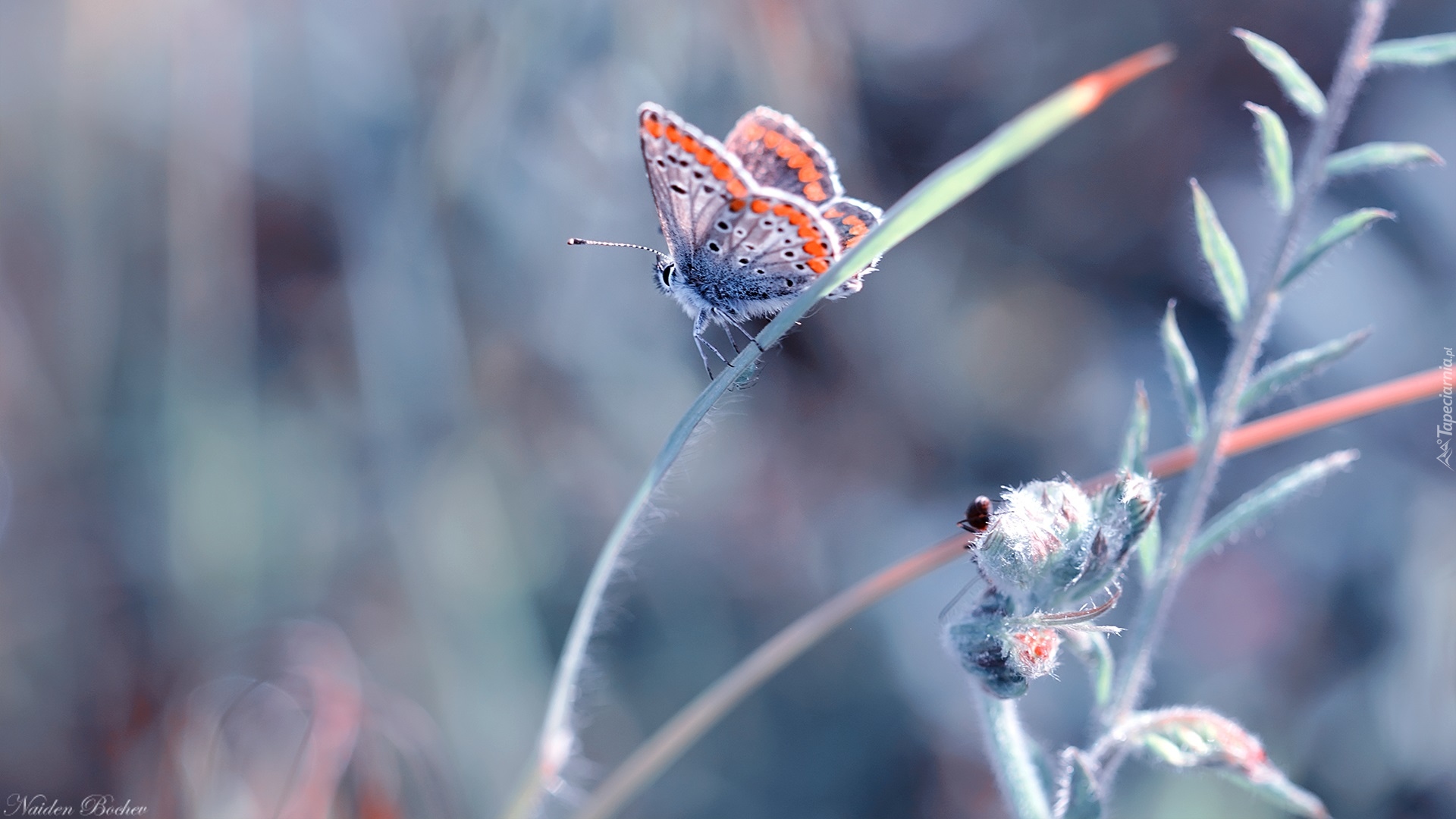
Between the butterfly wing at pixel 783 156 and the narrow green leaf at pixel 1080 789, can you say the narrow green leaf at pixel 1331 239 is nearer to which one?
the narrow green leaf at pixel 1080 789

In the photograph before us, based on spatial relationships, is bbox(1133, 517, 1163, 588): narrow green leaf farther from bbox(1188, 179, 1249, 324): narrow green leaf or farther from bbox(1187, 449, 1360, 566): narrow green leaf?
bbox(1188, 179, 1249, 324): narrow green leaf

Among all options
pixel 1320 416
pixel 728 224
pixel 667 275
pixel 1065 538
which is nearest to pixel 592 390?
pixel 667 275

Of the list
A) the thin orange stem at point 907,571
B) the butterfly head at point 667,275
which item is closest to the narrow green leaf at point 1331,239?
the thin orange stem at point 907,571

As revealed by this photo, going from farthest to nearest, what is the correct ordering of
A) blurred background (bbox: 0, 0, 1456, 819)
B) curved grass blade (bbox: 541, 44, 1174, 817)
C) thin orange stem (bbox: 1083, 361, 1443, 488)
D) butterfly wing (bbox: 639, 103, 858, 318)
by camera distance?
blurred background (bbox: 0, 0, 1456, 819)
butterfly wing (bbox: 639, 103, 858, 318)
thin orange stem (bbox: 1083, 361, 1443, 488)
curved grass blade (bbox: 541, 44, 1174, 817)

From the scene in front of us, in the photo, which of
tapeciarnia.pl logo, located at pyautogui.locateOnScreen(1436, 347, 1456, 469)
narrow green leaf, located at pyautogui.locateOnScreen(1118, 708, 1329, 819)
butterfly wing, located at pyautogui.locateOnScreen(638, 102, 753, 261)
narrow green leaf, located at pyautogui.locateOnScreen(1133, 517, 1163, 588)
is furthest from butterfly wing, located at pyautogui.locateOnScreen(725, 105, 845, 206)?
tapeciarnia.pl logo, located at pyautogui.locateOnScreen(1436, 347, 1456, 469)

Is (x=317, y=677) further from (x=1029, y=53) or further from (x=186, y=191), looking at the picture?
(x=1029, y=53)

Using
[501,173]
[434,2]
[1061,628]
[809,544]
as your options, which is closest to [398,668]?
[809,544]
